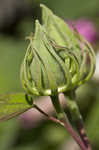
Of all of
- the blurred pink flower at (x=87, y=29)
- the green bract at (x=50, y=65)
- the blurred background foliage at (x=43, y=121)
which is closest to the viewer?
the green bract at (x=50, y=65)

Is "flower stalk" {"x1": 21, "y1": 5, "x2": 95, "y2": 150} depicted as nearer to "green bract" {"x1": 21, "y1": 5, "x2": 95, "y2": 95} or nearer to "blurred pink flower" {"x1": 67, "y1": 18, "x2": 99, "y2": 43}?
"green bract" {"x1": 21, "y1": 5, "x2": 95, "y2": 95}

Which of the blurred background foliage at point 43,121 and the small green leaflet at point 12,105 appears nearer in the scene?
the small green leaflet at point 12,105

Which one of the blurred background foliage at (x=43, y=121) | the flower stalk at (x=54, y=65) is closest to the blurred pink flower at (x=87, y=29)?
the blurred background foliage at (x=43, y=121)

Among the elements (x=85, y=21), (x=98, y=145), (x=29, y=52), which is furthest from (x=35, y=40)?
(x=85, y=21)

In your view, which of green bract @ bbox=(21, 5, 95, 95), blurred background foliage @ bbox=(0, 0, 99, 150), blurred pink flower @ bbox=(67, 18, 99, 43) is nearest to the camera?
green bract @ bbox=(21, 5, 95, 95)

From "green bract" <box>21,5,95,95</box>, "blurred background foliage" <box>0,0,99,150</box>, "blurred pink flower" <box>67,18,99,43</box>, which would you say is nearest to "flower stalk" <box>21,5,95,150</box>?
"green bract" <box>21,5,95,95</box>

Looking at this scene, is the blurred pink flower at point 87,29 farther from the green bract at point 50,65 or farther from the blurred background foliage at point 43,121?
the green bract at point 50,65

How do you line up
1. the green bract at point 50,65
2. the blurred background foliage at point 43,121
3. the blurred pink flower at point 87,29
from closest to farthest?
the green bract at point 50,65 < the blurred background foliage at point 43,121 < the blurred pink flower at point 87,29

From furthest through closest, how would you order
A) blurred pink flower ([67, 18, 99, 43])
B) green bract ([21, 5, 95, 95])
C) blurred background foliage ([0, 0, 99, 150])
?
blurred pink flower ([67, 18, 99, 43])
blurred background foliage ([0, 0, 99, 150])
green bract ([21, 5, 95, 95])
